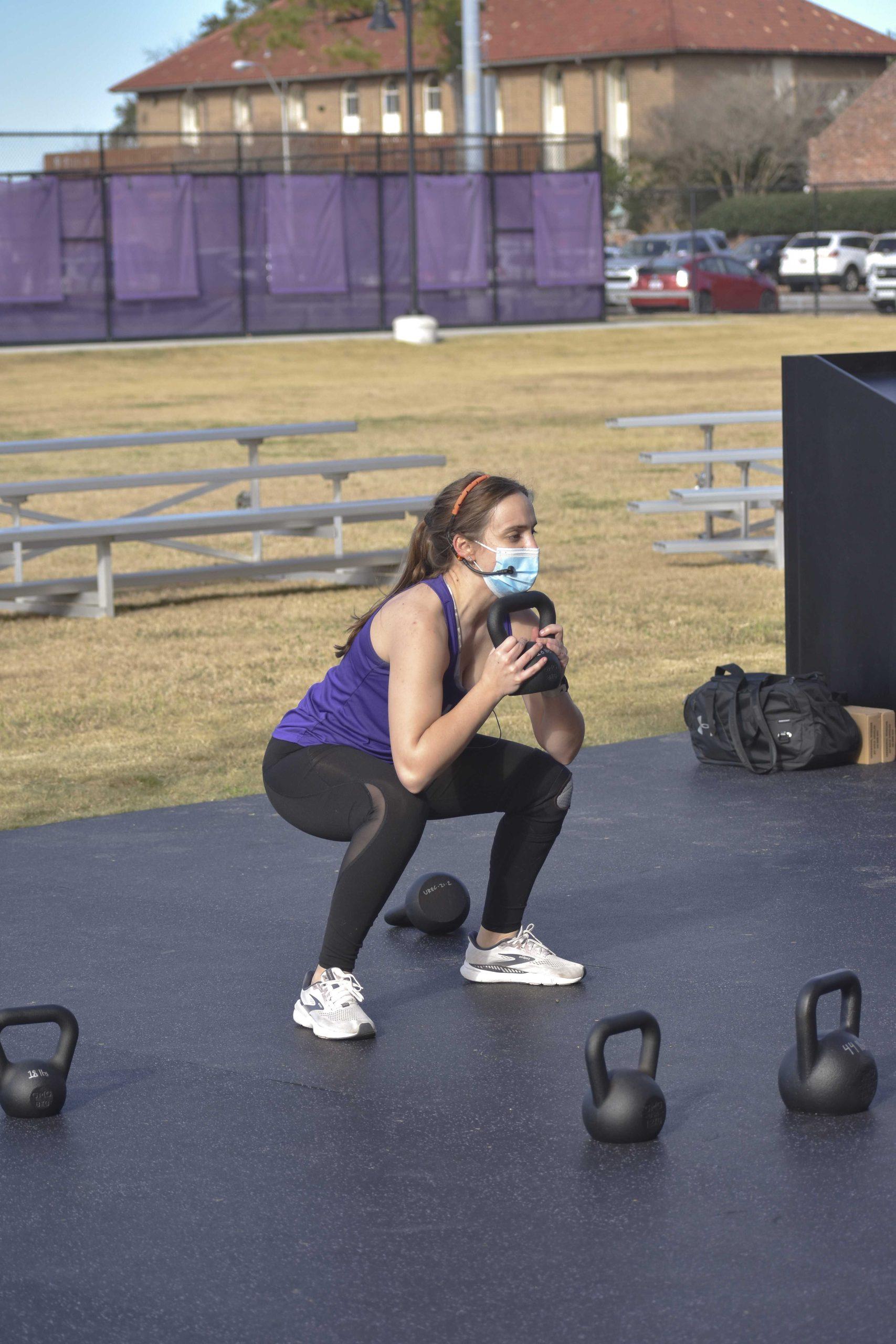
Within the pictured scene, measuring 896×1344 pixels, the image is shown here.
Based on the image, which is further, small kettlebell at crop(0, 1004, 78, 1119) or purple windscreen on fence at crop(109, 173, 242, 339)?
purple windscreen on fence at crop(109, 173, 242, 339)

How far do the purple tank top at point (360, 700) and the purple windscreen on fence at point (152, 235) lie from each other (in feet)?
88.7

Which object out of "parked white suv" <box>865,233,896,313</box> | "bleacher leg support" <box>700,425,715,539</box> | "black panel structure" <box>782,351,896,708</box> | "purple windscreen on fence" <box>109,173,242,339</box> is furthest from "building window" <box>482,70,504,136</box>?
"black panel structure" <box>782,351,896,708</box>

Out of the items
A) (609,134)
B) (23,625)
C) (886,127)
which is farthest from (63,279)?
(609,134)

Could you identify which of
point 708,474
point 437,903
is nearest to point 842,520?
point 437,903

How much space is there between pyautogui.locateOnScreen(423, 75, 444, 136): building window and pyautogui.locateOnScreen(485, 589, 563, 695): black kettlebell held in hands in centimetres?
7869

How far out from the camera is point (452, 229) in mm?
33125

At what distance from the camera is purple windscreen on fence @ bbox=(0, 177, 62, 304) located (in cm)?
2920

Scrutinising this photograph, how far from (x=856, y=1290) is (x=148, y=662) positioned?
275 inches

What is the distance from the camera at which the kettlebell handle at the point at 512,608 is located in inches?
155

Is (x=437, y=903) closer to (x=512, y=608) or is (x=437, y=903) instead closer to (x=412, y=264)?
(x=512, y=608)

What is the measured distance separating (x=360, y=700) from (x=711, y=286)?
3669cm

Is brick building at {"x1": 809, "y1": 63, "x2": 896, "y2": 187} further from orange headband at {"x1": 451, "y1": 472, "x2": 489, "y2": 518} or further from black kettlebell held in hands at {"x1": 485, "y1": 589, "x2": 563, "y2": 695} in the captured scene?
black kettlebell held in hands at {"x1": 485, "y1": 589, "x2": 563, "y2": 695}

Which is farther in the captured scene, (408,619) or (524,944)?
(524,944)

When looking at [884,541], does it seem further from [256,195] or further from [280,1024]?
[256,195]
